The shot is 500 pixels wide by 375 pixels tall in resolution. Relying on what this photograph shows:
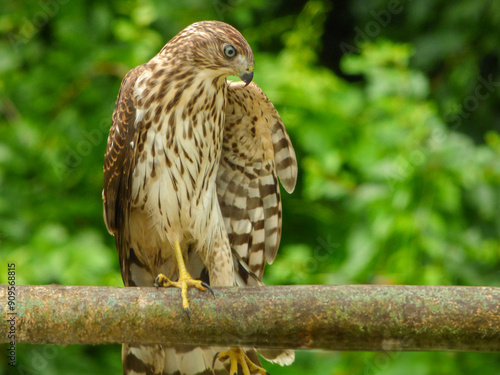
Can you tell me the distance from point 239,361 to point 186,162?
110 centimetres

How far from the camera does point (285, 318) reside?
119 inches

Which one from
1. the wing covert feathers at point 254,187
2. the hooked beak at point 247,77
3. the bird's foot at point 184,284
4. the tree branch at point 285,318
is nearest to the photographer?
the tree branch at point 285,318

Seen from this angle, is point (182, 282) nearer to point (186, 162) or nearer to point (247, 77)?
point (186, 162)

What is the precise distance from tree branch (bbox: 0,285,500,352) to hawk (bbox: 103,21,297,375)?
1.44 feet

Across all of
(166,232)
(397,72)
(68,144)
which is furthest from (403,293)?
(68,144)

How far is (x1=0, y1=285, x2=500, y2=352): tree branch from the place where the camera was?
297 centimetres

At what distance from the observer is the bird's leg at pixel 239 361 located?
392 cm

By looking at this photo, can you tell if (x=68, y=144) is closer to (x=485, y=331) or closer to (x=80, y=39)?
(x=80, y=39)

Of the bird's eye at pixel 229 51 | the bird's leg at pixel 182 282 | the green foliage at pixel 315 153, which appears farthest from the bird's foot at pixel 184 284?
the green foliage at pixel 315 153

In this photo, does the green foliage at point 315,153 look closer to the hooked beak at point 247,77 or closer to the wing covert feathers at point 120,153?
the wing covert feathers at point 120,153

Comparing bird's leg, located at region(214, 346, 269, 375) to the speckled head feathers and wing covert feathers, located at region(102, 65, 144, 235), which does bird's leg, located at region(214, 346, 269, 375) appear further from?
the speckled head feathers

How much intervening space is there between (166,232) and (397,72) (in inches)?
97.9

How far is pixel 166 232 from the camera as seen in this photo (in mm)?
4062

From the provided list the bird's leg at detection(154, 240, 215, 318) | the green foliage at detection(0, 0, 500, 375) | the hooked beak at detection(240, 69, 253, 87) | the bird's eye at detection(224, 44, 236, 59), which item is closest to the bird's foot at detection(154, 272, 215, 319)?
the bird's leg at detection(154, 240, 215, 318)
